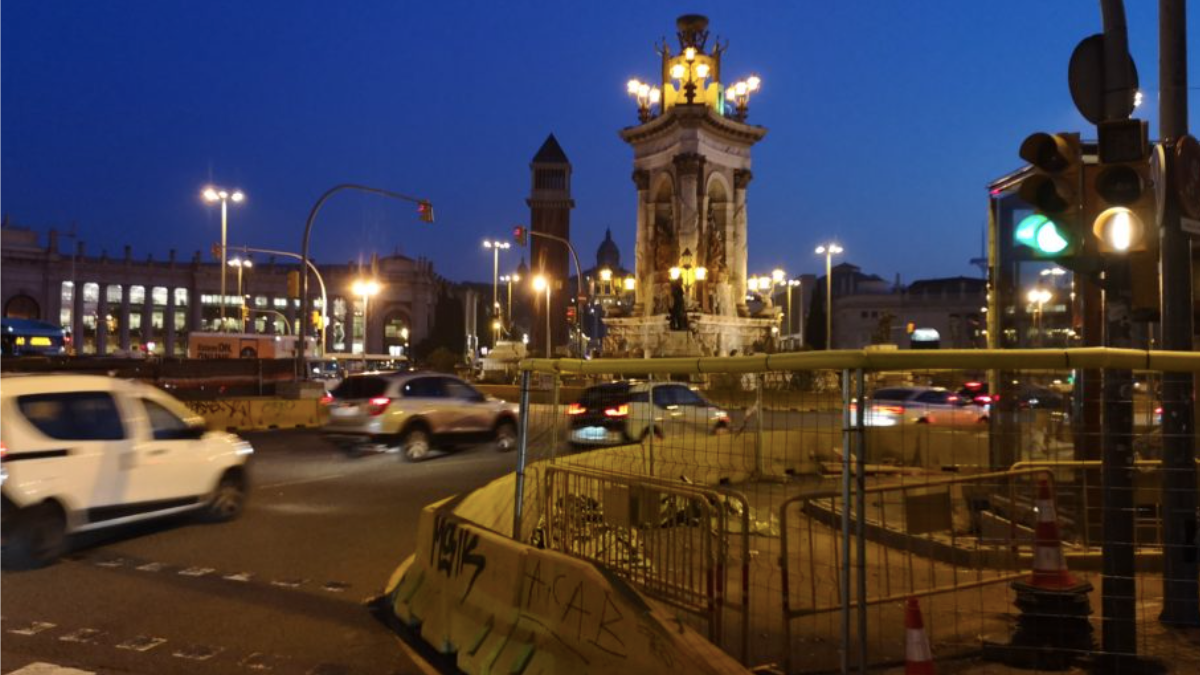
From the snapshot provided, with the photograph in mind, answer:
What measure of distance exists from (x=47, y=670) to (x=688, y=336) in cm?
4282

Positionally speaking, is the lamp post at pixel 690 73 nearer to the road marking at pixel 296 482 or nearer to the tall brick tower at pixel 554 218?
the road marking at pixel 296 482

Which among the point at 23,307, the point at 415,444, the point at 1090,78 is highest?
the point at 23,307

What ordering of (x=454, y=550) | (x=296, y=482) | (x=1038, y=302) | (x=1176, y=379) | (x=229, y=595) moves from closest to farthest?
(x=1176, y=379)
(x=454, y=550)
(x=229, y=595)
(x=296, y=482)
(x=1038, y=302)

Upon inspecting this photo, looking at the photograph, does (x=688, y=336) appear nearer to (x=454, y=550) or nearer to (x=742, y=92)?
(x=742, y=92)

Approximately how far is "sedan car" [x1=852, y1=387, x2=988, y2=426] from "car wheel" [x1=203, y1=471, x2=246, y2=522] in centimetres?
837

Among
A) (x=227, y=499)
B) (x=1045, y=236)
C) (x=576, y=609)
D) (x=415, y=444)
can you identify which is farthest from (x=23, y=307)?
(x=1045, y=236)

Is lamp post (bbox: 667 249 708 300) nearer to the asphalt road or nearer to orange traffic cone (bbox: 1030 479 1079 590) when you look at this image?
the asphalt road

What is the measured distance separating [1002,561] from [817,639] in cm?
252

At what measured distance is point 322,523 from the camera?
11.6 metres

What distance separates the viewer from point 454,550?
676 centimetres

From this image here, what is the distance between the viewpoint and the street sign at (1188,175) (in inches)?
241

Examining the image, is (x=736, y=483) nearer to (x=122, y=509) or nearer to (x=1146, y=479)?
(x=1146, y=479)

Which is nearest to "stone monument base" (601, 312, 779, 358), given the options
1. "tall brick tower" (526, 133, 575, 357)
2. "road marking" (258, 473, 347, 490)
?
"road marking" (258, 473, 347, 490)

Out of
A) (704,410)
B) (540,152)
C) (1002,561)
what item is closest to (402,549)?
A: (704,410)
